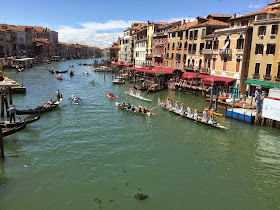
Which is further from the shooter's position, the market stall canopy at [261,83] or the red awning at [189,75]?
the red awning at [189,75]

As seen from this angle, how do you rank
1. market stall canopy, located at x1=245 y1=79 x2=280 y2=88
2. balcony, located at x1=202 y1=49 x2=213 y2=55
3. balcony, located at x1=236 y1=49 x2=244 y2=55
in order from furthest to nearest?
balcony, located at x1=202 y1=49 x2=213 y2=55 → balcony, located at x1=236 y1=49 x2=244 y2=55 → market stall canopy, located at x1=245 y1=79 x2=280 y2=88

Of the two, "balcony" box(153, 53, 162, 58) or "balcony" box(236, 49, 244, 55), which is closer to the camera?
"balcony" box(236, 49, 244, 55)

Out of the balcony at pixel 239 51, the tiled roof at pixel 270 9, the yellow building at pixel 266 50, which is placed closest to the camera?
the yellow building at pixel 266 50

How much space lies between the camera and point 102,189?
533 inches

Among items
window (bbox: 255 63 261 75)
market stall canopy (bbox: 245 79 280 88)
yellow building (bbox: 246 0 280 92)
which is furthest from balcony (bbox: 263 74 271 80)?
window (bbox: 255 63 261 75)

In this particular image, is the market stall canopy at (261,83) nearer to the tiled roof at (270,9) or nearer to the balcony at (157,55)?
the tiled roof at (270,9)

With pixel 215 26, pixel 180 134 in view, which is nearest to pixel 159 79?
pixel 215 26

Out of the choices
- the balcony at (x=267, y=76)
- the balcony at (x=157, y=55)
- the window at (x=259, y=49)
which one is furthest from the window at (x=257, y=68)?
the balcony at (x=157, y=55)

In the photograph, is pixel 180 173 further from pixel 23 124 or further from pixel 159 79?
pixel 159 79

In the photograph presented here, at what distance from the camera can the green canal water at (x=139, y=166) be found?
1282 cm

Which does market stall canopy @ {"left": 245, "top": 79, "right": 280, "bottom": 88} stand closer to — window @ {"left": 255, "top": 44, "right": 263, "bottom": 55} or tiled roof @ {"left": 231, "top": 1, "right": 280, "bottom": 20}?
window @ {"left": 255, "top": 44, "right": 263, "bottom": 55}

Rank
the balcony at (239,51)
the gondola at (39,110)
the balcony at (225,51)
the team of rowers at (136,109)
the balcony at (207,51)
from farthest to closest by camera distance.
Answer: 1. the balcony at (207,51)
2. the balcony at (225,51)
3. the balcony at (239,51)
4. the team of rowers at (136,109)
5. the gondola at (39,110)

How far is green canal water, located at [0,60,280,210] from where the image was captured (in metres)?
12.8

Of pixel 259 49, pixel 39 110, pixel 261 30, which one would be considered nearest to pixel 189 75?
pixel 259 49
